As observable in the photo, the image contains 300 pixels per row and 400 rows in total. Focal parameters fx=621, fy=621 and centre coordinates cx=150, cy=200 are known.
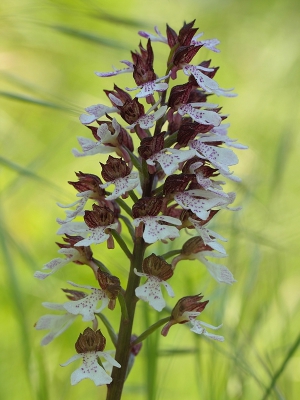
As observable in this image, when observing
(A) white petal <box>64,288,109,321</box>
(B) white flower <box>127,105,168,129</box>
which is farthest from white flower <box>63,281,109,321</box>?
(B) white flower <box>127,105,168,129</box>

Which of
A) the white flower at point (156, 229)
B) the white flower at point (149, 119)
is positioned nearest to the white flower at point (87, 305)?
the white flower at point (156, 229)

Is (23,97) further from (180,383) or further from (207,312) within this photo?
(180,383)

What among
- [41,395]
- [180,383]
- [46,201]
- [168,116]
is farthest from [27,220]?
[168,116]

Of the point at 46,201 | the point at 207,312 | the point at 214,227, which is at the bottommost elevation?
the point at 207,312

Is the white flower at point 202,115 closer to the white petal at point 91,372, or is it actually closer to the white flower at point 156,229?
the white flower at point 156,229

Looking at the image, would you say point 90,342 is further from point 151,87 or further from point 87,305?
point 151,87

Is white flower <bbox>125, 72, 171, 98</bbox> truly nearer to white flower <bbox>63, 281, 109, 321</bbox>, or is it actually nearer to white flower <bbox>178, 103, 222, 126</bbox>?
white flower <bbox>178, 103, 222, 126</bbox>
